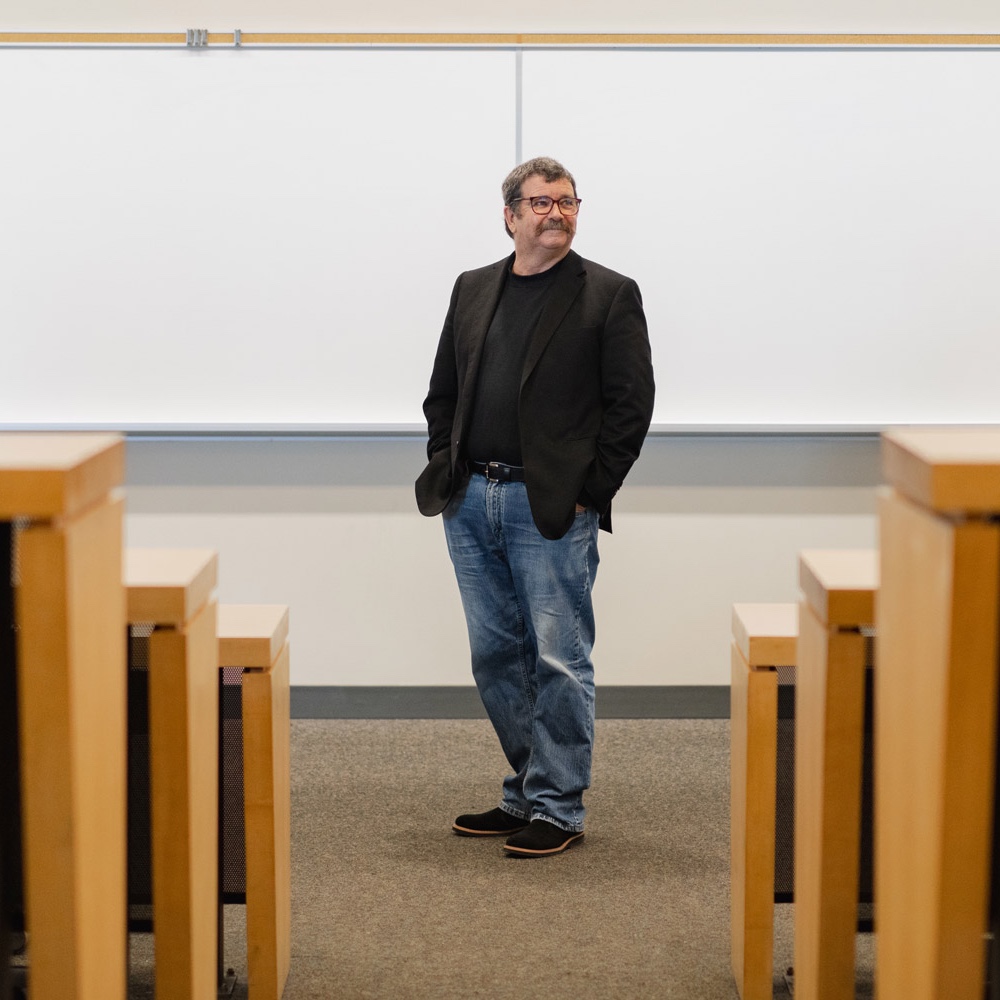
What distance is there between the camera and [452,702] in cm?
392

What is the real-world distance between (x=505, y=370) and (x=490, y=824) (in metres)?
1.11

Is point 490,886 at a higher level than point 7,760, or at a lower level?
lower

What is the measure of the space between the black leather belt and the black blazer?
59mm

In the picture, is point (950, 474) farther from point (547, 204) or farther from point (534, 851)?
point (534, 851)

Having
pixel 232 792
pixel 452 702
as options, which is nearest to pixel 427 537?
pixel 452 702

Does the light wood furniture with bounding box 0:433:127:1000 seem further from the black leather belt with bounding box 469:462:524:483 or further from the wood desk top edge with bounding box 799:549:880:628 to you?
the black leather belt with bounding box 469:462:524:483

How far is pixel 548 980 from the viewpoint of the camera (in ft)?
7.39

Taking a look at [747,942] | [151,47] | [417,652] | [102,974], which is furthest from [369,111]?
[102,974]

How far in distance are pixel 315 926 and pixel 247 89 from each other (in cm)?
244

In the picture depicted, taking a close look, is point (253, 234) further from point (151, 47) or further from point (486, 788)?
point (486, 788)

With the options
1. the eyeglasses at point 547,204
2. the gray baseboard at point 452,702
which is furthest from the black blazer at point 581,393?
the gray baseboard at point 452,702

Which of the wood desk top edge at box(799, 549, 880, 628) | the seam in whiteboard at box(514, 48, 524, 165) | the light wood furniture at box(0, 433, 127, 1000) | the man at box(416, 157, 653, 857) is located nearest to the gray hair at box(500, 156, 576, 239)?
the man at box(416, 157, 653, 857)
